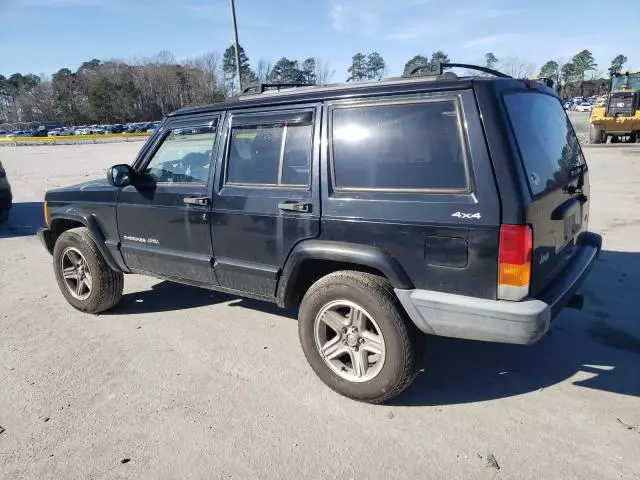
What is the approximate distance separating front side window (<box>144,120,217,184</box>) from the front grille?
20823 mm

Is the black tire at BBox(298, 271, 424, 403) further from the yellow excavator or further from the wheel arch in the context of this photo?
the yellow excavator

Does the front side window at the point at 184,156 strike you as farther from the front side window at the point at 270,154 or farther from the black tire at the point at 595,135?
the black tire at the point at 595,135

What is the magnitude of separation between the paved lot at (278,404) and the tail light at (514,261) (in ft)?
2.79

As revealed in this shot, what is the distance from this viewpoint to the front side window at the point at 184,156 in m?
3.63

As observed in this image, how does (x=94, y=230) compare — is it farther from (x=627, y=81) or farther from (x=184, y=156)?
(x=627, y=81)

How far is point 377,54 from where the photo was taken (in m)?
94.3

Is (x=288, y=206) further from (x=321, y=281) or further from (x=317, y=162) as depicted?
(x=321, y=281)

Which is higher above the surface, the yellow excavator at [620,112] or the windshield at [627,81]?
the windshield at [627,81]

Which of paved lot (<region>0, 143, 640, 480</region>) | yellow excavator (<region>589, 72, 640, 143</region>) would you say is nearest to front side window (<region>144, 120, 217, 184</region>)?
paved lot (<region>0, 143, 640, 480</region>)

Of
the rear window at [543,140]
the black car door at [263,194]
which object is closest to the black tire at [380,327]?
the black car door at [263,194]

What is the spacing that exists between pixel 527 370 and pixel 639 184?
947cm

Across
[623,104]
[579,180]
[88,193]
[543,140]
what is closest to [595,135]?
[623,104]

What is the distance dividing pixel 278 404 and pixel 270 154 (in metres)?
1.70

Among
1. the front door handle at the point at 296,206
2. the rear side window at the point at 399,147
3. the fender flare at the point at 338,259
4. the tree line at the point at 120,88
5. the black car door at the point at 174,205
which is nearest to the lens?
the rear side window at the point at 399,147
